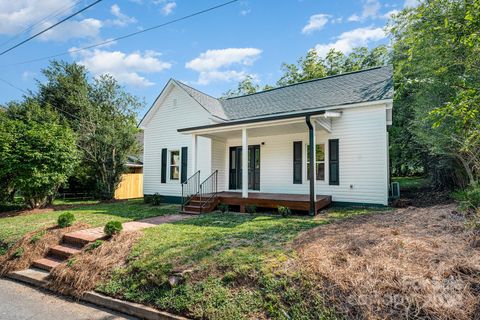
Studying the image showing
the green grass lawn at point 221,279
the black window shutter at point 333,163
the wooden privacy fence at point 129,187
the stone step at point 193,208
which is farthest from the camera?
the wooden privacy fence at point 129,187

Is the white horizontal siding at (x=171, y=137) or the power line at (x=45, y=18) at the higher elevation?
the power line at (x=45, y=18)

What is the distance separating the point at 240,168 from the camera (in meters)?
12.1

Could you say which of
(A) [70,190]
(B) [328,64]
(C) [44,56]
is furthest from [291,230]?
(B) [328,64]

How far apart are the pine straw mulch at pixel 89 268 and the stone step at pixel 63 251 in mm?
382

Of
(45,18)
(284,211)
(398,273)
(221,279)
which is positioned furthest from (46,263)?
(45,18)

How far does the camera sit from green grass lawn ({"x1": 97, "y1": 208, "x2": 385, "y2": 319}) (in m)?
3.05

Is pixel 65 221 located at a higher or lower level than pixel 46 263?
higher

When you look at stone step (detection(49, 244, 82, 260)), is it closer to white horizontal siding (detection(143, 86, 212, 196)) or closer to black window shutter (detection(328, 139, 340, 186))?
white horizontal siding (detection(143, 86, 212, 196))

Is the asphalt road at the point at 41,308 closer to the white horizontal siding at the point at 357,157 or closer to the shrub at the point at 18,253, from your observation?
the shrub at the point at 18,253

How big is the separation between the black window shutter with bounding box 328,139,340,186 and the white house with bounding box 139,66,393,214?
38 millimetres

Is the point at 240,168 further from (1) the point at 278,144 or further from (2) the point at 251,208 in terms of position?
(2) the point at 251,208

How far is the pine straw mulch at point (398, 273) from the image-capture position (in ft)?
8.52

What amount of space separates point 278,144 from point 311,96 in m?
2.75

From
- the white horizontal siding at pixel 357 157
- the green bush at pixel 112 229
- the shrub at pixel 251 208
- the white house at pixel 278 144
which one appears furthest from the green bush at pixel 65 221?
the white horizontal siding at pixel 357 157
